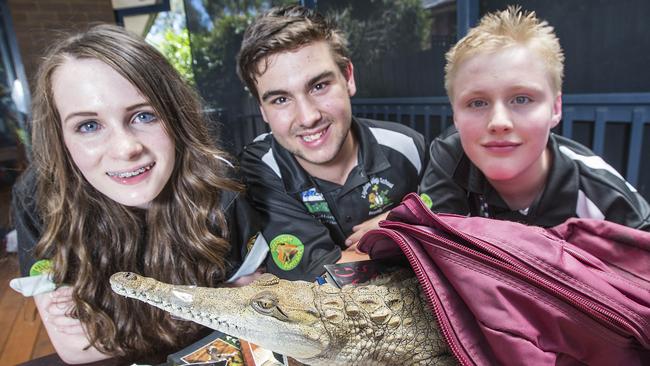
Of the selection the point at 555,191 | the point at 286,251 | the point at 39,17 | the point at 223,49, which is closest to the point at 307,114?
the point at 286,251

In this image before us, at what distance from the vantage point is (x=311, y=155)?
1533 mm

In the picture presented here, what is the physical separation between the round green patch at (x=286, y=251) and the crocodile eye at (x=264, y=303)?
66 centimetres

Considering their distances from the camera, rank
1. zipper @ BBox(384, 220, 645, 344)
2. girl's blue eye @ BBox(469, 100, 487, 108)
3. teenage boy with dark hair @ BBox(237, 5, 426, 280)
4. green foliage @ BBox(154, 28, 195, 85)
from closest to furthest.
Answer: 1. zipper @ BBox(384, 220, 645, 344)
2. girl's blue eye @ BBox(469, 100, 487, 108)
3. teenage boy with dark hair @ BBox(237, 5, 426, 280)
4. green foliage @ BBox(154, 28, 195, 85)

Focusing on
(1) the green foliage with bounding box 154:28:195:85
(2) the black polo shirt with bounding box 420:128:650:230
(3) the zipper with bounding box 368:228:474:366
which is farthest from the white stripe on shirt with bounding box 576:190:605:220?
(1) the green foliage with bounding box 154:28:195:85

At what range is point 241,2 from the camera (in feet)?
14.9

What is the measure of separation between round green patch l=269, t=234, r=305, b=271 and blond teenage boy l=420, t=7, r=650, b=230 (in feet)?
2.29

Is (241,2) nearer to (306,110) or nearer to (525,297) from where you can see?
(306,110)

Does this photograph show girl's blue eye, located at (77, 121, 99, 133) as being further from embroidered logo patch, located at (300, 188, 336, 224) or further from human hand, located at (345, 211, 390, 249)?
human hand, located at (345, 211, 390, 249)

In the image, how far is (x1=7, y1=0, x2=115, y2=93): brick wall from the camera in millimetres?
4895

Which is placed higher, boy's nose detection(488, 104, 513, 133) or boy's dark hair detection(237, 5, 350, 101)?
boy's dark hair detection(237, 5, 350, 101)

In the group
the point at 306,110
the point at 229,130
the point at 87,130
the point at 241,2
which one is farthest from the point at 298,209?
the point at 241,2

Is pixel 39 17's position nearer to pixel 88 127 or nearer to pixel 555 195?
pixel 88 127

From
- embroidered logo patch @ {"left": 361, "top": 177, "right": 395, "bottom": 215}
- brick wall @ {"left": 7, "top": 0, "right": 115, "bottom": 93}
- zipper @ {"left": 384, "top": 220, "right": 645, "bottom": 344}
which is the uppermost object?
brick wall @ {"left": 7, "top": 0, "right": 115, "bottom": 93}

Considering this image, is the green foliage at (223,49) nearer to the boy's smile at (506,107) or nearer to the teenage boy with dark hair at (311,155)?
the teenage boy with dark hair at (311,155)
